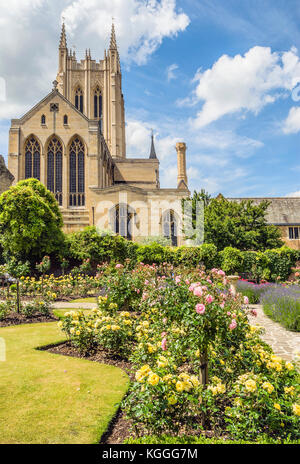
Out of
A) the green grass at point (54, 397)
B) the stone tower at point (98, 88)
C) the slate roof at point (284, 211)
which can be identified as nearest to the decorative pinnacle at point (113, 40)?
the stone tower at point (98, 88)

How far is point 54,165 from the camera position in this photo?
34156 millimetres

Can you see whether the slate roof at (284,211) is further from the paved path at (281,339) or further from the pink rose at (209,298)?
the pink rose at (209,298)

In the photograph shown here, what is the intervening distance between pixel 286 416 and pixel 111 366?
3194mm

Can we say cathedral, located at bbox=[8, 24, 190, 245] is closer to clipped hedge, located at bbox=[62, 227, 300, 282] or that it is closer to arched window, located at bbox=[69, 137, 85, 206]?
arched window, located at bbox=[69, 137, 85, 206]

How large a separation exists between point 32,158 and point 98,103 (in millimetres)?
23226

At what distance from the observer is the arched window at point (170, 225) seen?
31.3 meters

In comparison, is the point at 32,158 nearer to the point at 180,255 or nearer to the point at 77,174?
the point at 77,174

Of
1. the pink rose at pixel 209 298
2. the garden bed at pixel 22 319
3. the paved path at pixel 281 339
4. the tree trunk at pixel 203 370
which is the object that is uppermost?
the pink rose at pixel 209 298

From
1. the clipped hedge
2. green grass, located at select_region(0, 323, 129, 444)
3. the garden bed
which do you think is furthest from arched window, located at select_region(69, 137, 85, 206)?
green grass, located at select_region(0, 323, 129, 444)

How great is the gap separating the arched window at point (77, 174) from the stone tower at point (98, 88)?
51.7 ft

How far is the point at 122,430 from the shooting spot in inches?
135

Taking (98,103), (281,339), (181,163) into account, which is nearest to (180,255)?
(281,339)

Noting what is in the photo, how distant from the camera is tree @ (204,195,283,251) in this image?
25.0 m
